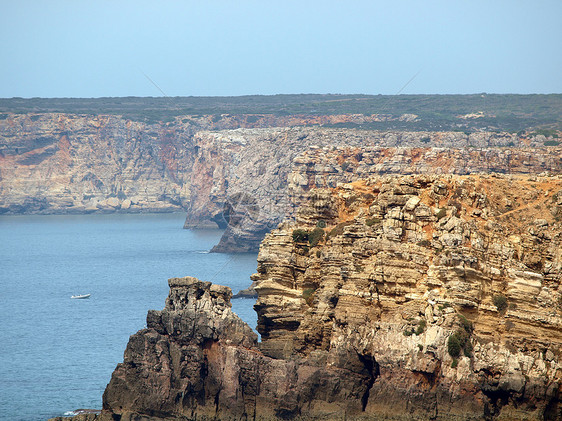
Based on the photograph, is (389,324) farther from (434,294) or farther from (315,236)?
(315,236)

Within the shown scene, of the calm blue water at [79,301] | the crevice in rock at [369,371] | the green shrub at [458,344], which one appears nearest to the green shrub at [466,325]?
the green shrub at [458,344]

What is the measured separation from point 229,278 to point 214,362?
69.2 metres

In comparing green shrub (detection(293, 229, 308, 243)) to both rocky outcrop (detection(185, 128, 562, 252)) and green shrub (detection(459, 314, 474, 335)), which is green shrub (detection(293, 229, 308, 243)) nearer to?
green shrub (detection(459, 314, 474, 335))

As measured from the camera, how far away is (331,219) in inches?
2467

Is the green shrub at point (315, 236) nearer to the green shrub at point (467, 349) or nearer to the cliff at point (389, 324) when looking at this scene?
the cliff at point (389, 324)

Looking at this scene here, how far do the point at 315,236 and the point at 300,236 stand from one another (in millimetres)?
899

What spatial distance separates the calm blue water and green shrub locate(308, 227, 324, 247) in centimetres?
1922

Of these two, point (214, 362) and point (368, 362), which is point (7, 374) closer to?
point (214, 362)

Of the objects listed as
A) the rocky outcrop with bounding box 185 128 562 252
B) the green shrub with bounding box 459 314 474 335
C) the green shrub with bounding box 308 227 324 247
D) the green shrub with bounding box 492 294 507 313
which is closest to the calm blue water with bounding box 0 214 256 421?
the rocky outcrop with bounding box 185 128 562 252

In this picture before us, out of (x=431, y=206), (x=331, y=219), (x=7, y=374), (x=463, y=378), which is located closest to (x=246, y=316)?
(x=7, y=374)

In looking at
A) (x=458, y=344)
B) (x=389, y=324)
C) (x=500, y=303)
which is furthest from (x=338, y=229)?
(x=458, y=344)

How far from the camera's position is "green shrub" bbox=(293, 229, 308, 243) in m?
60.8

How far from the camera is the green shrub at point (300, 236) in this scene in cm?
6084

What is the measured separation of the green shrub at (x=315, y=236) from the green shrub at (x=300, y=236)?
26 centimetres
